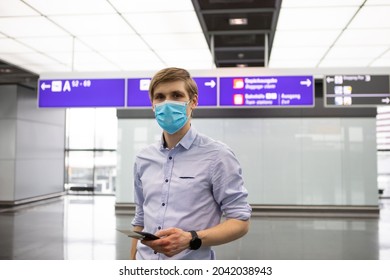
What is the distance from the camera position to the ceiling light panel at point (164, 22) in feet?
16.9

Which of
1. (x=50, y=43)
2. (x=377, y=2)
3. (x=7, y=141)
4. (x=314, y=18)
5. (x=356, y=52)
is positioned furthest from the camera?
(x=7, y=141)

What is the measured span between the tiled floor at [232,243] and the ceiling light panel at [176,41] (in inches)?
136

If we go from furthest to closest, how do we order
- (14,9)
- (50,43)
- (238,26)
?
(50,43) < (238,26) < (14,9)

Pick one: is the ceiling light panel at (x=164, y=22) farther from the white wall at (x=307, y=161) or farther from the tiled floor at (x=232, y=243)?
the white wall at (x=307, y=161)

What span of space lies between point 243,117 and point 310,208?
3.13 metres

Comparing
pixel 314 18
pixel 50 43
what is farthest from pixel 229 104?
pixel 50 43

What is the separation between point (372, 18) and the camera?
17.1 feet

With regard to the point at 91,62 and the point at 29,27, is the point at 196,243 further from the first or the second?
the point at 91,62

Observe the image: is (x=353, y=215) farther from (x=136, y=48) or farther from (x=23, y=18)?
(x=23, y=18)

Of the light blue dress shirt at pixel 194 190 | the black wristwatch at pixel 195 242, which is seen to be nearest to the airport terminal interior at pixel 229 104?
the light blue dress shirt at pixel 194 190

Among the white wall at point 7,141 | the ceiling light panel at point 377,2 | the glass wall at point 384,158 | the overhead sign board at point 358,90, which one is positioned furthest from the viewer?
the glass wall at point 384,158

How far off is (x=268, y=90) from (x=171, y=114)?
4.16 meters

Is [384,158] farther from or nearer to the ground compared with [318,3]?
nearer to the ground

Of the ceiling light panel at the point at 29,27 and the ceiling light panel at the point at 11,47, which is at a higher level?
the ceiling light panel at the point at 11,47
